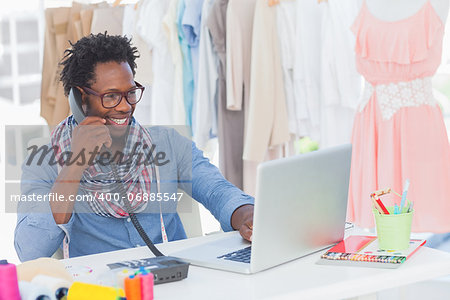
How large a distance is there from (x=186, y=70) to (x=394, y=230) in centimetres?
210

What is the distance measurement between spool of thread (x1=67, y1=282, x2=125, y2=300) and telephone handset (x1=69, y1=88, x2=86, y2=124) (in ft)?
2.61

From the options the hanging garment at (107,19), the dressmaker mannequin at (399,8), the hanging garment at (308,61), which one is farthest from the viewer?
the hanging garment at (107,19)

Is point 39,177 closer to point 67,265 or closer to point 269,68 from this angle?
point 67,265

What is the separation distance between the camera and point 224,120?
323cm

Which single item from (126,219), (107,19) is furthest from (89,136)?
(107,19)

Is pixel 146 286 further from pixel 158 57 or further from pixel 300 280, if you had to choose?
pixel 158 57

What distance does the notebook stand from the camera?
1330 mm

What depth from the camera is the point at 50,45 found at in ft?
12.0

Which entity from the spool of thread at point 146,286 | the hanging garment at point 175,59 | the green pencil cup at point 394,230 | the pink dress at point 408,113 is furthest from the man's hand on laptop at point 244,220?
the hanging garment at point 175,59

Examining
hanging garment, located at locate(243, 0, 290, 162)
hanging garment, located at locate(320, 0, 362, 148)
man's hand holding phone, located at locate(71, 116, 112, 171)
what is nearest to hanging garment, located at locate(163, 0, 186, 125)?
hanging garment, located at locate(243, 0, 290, 162)

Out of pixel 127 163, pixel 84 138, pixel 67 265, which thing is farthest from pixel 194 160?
pixel 67 265

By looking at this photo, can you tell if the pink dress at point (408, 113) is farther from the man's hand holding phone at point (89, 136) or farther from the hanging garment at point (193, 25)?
the man's hand holding phone at point (89, 136)

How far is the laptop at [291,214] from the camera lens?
1.24 meters

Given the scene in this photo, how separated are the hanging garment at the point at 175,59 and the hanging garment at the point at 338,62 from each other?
78 cm
